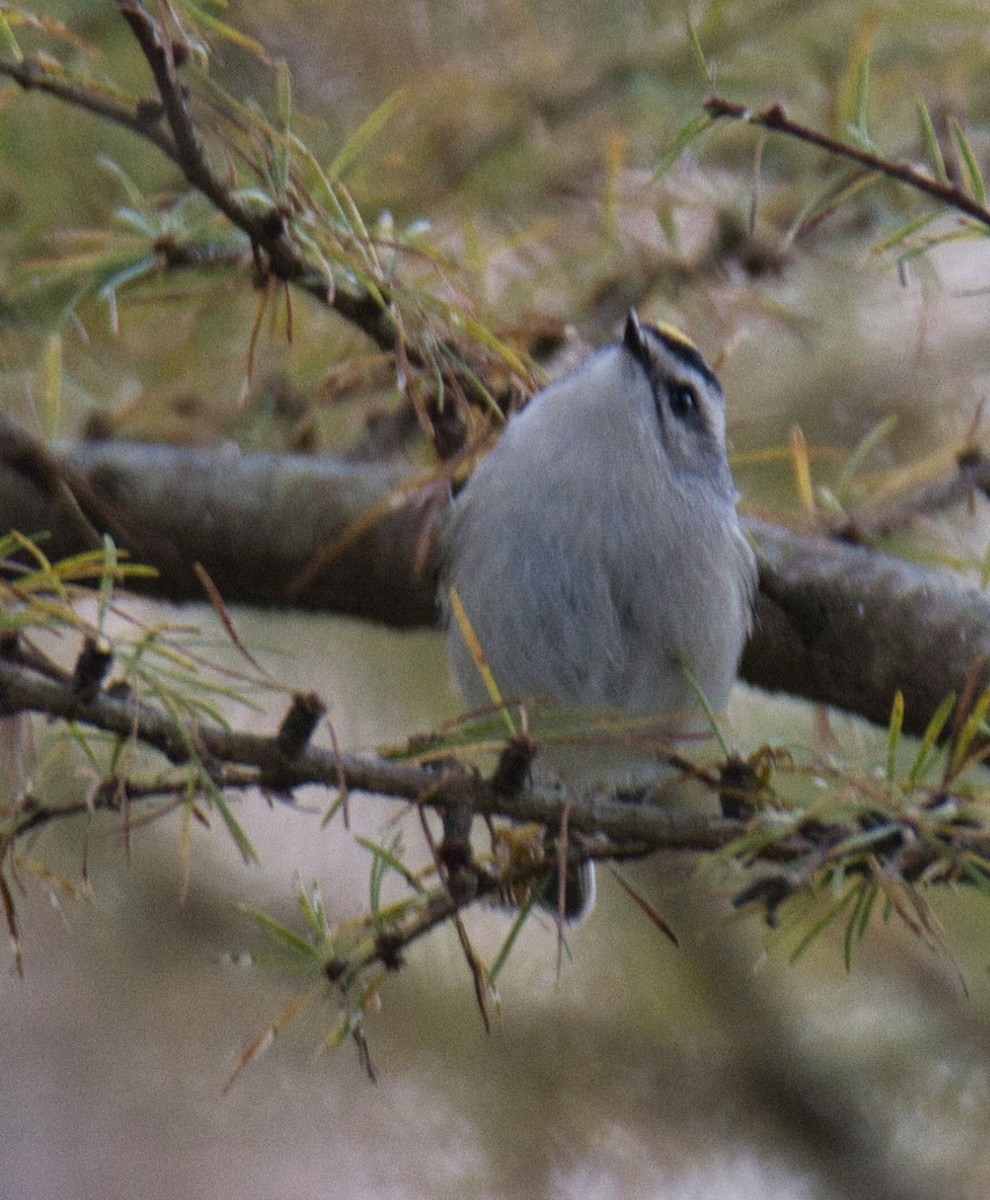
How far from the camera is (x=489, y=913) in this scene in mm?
2084

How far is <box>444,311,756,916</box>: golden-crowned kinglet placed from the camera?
1607 mm

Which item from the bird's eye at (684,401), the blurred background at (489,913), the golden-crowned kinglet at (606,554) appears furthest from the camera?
the blurred background at (489,913)

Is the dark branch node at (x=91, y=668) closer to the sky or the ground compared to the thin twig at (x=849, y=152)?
closer to the ground

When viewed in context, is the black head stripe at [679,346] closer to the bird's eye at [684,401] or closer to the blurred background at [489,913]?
the bird's eye at [684,401]

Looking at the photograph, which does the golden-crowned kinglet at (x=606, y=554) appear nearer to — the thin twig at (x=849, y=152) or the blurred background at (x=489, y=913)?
the blurred background at (x=489, y=913)

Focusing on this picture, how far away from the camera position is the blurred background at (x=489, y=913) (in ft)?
6.03

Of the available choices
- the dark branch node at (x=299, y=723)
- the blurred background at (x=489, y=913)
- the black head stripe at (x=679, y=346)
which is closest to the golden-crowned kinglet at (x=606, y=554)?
the black head stripe at (x=679, y=346)

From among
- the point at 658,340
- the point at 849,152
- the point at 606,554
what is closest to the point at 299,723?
the point at 849,152

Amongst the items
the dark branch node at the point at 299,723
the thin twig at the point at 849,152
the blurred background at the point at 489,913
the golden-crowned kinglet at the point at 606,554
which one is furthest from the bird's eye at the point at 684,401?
the dark branch node at the point at 299,723

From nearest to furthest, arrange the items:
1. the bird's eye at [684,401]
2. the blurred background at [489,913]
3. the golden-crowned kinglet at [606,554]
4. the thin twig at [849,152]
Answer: the thin twig at [849,152] < the golden-crowned kinglet at [606,554] < the bird's eye at [684,401] < the blurred background at [489,913]

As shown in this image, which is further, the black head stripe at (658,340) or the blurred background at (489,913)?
the blurred background at (489,913)

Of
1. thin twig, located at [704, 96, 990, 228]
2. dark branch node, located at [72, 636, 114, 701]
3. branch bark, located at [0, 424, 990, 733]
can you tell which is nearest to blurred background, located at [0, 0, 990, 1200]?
branch bark, located at [0, 424, 990, 733]

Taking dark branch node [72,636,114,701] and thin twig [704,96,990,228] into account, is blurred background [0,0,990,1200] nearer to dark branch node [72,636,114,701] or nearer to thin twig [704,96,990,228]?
thin twig [704,96,990,228]

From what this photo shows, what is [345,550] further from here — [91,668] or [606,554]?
[91,668]
